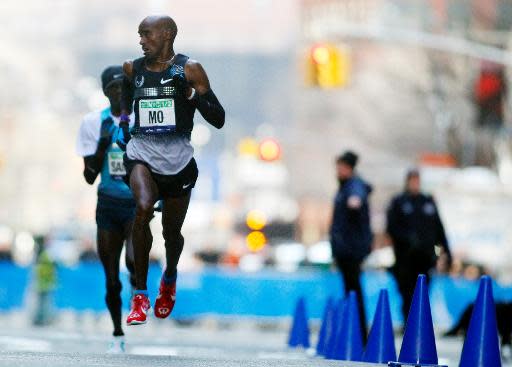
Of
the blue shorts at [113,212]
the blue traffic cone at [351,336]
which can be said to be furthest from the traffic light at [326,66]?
the blue shorts at [113,212]

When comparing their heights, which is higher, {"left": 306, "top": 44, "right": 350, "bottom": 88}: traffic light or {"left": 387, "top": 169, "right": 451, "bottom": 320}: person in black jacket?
{"left": 306, "top": 44, "right": 350, "bottom": 88}: traffic light

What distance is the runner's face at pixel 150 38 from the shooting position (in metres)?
9.70

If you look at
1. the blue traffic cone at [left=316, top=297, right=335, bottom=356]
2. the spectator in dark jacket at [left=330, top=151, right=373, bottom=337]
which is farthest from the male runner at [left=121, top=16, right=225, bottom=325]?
the spectator in dark jacket at [left=330, top=151, right=373, bottom=337]

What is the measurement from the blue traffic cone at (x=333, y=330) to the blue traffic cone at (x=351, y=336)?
1.30ft

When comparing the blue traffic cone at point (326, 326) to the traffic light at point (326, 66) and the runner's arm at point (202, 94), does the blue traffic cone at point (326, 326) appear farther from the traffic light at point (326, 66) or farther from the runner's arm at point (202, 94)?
the traffic light at point (326, 66)

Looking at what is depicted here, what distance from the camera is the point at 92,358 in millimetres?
8641

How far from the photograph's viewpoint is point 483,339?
28.5 ft

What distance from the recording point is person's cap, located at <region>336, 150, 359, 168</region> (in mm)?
15008

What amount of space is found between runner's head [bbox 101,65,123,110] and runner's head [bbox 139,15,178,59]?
203cm

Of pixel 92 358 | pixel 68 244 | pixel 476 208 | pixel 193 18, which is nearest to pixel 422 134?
pixel 68 244

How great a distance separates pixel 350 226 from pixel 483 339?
20.8 feet

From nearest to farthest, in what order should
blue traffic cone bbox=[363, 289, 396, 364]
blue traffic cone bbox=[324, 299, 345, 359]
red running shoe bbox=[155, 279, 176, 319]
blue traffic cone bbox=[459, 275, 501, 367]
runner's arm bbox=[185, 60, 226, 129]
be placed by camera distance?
blue traffic cone bbox=[459, 275, 501, 367] < runner's arm bbox=[185, 60, 226, 129] < red running shoe bbox=[155, 279, 176, 319] < blue traffic cone bbox=[363, 289, 396, 364] < blue traffic cone bbox=[324, 299, 345, 359]

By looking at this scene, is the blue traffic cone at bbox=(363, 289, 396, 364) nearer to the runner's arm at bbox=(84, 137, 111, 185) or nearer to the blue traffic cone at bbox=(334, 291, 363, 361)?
the blue traffic cone at bbox=(334, 291, 363, 361)

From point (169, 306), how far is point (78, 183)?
97.2 meters
